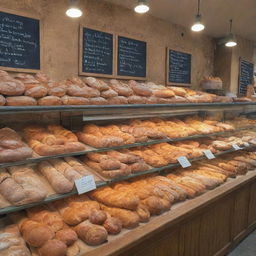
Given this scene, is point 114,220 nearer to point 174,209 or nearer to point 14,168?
point 174,209

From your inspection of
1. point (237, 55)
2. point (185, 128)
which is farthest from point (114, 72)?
point (237, 55)

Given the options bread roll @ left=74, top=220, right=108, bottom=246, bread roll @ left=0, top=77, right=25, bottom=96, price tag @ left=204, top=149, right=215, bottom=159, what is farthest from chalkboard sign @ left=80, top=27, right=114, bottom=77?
bread roll @ left=74, top=220, right=108, bottom=246

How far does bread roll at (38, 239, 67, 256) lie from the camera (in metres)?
1.62

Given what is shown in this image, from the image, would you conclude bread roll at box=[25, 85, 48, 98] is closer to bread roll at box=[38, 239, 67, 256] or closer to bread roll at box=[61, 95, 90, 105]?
bread roll at box=[61, 95, 90, 105]

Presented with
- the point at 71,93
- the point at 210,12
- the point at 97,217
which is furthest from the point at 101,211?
the point at 210,12

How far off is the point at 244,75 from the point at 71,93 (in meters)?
4.64

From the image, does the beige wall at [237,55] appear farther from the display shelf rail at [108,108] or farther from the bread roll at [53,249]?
the bread roll at [53,249]

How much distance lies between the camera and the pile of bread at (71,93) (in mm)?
1955

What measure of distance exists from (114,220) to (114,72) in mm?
1951

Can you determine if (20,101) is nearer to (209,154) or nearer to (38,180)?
(38,180)

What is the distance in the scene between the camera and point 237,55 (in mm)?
5332

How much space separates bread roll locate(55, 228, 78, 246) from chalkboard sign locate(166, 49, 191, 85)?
9.63ft

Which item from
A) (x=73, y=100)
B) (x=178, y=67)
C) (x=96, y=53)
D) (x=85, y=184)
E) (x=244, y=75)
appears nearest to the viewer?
(x=85, y=184)

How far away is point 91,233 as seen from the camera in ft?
6.00
